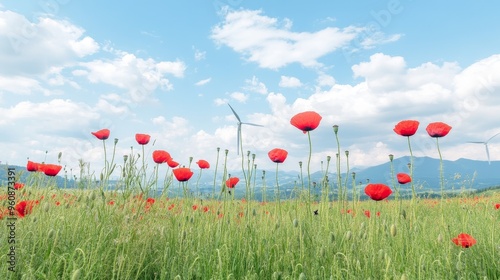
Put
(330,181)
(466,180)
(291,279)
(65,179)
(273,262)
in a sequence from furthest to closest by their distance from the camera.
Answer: (466,180), (65,179), (330,181), (273,262), (291,279)

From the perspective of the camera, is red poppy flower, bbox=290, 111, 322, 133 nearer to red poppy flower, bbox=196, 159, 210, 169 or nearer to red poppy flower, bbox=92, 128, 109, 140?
red poppy flower, bbox=196, 159, 210, 169

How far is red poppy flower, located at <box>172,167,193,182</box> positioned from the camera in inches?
146

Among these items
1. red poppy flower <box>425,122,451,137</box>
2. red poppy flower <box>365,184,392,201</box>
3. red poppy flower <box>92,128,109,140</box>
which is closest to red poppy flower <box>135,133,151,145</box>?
red poppy flower <box>92,128,109,140</box>

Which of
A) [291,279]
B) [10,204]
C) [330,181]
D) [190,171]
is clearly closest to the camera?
[291,279]

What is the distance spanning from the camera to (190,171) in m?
3.70

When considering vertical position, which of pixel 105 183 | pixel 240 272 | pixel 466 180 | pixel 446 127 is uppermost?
pixel 446 127

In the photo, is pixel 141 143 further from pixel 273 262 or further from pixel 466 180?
pixel 466 180

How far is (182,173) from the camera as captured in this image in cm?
373

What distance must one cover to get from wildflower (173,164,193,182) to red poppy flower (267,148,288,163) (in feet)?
2.55

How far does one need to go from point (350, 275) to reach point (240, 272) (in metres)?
0.80

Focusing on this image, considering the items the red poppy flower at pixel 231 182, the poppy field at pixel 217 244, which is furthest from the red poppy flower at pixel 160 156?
the red poppy flower at pixel 231 182

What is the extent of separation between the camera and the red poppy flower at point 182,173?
3705 mm

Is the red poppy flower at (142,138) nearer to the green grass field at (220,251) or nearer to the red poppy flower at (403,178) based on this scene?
the green grass field at (220,251)

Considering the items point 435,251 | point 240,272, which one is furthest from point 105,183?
point 435,251
